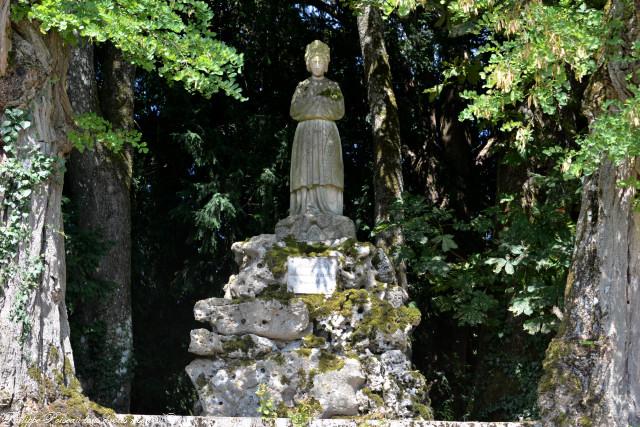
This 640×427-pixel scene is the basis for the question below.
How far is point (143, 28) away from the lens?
8.98 meters

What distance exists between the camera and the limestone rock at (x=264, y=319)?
1020 centimetres

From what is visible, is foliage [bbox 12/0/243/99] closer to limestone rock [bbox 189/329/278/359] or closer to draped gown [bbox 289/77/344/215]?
draped gown [bbox 289/77/344/215]

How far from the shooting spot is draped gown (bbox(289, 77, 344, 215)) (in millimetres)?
→ 11461

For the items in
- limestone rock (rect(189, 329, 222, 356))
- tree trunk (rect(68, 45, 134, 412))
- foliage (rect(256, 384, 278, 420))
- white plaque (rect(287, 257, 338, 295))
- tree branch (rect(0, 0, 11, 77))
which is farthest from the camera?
tree trunk (rect(68, 45, 134, 412))

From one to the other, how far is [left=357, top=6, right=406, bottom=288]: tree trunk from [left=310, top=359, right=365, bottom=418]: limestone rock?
A: 169 inches

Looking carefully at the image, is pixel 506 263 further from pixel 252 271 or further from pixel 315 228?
pixel 252 271

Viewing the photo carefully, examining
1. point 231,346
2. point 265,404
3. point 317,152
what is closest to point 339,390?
point 265,404

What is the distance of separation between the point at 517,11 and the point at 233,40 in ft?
26.4

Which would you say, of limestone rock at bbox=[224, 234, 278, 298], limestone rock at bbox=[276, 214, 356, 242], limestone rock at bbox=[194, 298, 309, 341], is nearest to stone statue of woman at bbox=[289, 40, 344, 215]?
limestone rock at bbox=[276, 214, 356, 242]

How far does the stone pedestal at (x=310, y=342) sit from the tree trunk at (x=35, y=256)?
5.79 feet

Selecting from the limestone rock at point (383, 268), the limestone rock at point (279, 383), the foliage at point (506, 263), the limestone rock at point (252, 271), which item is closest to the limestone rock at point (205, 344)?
the limestone rock at point (279, 383)

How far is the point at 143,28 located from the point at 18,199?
6.27ft

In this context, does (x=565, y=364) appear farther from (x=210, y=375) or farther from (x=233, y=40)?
(x=233, y=40)

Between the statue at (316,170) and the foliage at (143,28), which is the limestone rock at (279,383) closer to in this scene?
the statue at (316,170)
